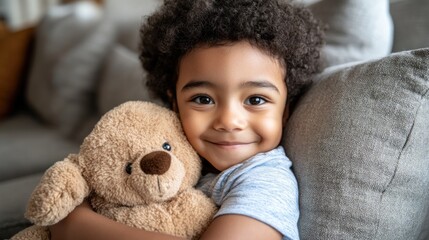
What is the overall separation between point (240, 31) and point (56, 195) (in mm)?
445

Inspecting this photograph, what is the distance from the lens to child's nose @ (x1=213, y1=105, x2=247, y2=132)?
90 centimetres

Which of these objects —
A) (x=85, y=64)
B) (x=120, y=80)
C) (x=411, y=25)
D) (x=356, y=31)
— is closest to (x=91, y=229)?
(x=356, y=31)

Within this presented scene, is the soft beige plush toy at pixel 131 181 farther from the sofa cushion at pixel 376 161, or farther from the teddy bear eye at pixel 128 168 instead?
the sofa cushion at pixel 376 161

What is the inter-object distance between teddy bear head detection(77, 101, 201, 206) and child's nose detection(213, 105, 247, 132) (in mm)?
78

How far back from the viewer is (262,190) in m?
0.82

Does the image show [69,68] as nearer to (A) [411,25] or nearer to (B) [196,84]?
(B) [196,84]

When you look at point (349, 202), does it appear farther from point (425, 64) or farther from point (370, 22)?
point (370, 22)

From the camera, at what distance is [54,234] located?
920 mm

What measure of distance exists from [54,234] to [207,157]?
33cm

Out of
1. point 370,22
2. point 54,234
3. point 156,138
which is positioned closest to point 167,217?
point 156,138

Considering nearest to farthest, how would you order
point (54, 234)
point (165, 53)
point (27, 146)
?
point (54, 234), point (165, 53), point (27, 146)

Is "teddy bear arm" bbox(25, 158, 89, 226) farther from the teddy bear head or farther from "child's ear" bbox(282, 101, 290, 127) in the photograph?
"child's ear" bbox(282, 101, 290, 127)

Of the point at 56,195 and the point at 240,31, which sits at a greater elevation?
the point at 240,31

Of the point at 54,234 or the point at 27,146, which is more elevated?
the point at 54,234
